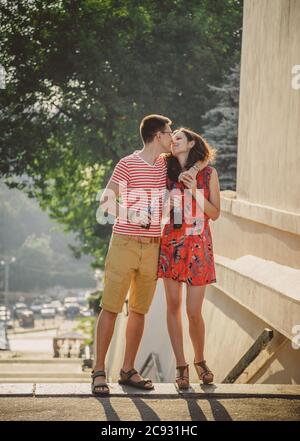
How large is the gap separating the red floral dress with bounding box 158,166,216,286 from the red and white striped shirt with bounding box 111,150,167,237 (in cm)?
23

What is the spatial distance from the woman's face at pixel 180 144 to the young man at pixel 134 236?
82mm

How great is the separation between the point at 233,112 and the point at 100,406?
595 inches

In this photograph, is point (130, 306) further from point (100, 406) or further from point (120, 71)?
point (120, 71)

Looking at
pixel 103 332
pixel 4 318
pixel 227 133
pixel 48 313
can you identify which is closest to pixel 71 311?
pixel 48 313

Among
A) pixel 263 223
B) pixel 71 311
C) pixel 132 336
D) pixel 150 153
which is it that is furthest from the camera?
pixel 71 311

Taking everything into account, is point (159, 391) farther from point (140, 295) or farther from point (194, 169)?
point (194, 169)

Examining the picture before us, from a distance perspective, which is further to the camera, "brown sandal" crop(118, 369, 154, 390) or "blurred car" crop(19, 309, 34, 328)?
"blurred car" crop(19, 309, 34, 328)

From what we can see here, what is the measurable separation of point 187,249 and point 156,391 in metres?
1.10

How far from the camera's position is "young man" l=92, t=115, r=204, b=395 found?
6.09 metres

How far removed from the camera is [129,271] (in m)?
6.18

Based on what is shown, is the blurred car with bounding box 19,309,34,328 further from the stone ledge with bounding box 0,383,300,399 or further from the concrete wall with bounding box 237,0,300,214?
the stone ledge with bounding box 0,383,300,399

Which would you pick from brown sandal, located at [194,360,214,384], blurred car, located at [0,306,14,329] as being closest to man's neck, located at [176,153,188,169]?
brown sandal, located at [194,360,214,384]

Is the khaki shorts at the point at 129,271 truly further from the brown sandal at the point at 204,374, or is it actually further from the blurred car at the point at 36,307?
the blurred car at the point at 36,307

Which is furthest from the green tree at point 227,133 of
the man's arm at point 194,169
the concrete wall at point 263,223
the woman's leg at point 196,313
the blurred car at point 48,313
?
the blurred car at point 48,313
